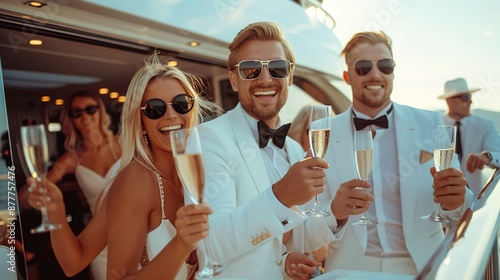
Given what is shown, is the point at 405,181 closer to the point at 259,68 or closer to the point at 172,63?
the point at 259,68

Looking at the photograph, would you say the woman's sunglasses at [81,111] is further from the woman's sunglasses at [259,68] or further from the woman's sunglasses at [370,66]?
the woman's sunglasses at [370,66]

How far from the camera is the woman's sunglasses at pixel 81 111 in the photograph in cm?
95

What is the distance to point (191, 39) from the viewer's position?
3.52 ft

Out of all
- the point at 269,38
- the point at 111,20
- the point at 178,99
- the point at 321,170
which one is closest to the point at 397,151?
the point at 269,38

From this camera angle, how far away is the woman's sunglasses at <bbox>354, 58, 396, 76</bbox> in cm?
137

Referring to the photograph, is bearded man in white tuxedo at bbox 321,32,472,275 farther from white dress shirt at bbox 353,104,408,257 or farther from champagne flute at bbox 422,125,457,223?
champagne flute at bbox 422,125,457,223

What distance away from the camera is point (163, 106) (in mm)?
932

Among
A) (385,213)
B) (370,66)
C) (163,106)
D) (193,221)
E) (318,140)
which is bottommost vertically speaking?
(385,213)

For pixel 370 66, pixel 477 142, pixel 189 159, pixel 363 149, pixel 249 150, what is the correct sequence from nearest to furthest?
pixel 189 159 < pixel 363 149 < pixel 249 150 < pixel 370 66 < pixel 477 142

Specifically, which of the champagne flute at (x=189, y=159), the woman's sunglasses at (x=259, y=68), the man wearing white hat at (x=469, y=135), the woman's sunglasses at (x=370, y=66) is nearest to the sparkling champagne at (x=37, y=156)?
the champagne flute at (x=189, y=159)

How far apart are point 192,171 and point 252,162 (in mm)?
516

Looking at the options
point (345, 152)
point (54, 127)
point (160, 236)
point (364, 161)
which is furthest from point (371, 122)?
point (54, 127)

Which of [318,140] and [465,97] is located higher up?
[465,97]

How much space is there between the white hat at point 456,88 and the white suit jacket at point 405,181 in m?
0.31
